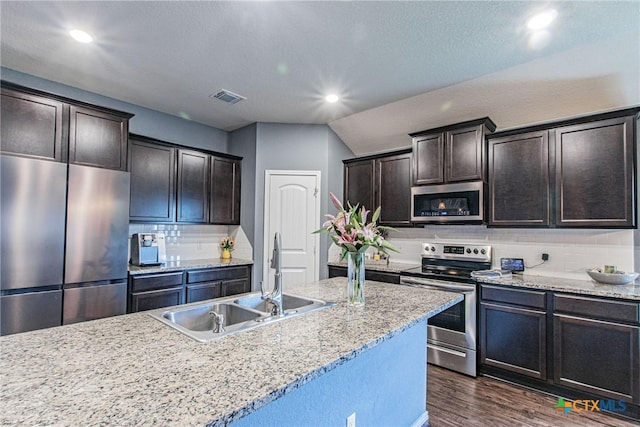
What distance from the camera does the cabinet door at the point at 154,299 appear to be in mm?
3184

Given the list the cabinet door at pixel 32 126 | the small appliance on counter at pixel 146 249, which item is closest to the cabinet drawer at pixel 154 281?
the small appliance on counter at pixel 146 249

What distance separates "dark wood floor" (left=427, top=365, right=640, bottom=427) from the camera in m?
2.29

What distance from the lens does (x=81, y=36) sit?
7.85 feet

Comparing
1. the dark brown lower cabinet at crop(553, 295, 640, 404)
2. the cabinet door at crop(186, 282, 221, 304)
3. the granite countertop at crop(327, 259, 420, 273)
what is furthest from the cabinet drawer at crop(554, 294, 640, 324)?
the cabinet door at crop(186, 282, 221, 304)

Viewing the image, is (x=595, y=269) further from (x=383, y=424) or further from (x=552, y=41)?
(x=383, y=424)

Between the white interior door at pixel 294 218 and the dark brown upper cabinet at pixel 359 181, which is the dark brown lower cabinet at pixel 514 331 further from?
the white interior door at pixel 294 218

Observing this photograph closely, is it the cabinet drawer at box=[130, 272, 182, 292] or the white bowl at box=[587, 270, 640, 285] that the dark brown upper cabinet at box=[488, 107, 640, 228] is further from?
the cabinet drawer at box=[130, 272, 182, 292]

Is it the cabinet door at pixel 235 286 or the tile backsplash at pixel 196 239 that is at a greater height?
the tile backsplash at pixel 196 239

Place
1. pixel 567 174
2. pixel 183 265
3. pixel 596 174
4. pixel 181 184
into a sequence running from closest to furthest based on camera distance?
pixel 596 174, pixel 567 174, pixel 183 265, pixel 181 184

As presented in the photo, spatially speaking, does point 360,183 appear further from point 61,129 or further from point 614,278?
point 61,129

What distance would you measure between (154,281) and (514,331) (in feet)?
11.4

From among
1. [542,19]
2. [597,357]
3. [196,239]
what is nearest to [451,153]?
[542,19]

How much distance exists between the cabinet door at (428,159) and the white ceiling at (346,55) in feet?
1.09

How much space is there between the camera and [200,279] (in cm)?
373
